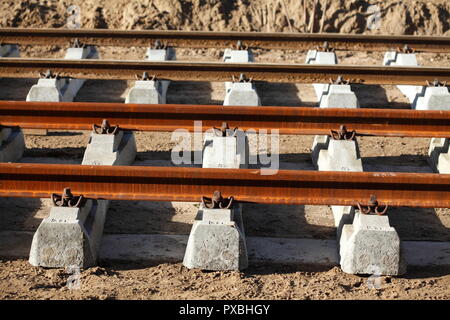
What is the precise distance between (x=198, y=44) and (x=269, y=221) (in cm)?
553

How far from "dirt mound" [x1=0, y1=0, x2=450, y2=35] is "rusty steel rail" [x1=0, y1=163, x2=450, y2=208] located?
7819 mm

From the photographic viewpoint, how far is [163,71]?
10234 millimetres

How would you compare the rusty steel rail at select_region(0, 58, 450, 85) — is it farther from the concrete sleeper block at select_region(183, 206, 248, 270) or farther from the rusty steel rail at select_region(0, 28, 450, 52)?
the concrete sleeper block at select_region(183, 206, 248, 270)

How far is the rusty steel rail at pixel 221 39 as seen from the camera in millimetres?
12062

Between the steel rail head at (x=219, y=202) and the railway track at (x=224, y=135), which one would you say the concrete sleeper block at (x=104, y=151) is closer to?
the railway track at (x=224, y=135)

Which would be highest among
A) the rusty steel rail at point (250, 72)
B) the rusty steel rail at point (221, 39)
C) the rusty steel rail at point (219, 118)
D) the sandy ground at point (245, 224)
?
the rusty steel rail at point (221, 39)

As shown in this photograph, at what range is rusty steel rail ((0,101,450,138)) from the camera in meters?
8.11

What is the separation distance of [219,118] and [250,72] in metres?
2.23

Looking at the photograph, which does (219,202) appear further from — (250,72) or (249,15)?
(249,15)

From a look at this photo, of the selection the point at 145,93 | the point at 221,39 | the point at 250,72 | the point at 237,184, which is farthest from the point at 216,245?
the point at 221,39

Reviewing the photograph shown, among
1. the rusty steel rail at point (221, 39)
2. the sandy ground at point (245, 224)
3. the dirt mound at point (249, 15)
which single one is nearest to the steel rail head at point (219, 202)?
the sandy ground at point (245, 224)

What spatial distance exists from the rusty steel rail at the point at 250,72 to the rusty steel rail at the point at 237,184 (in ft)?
12.9
